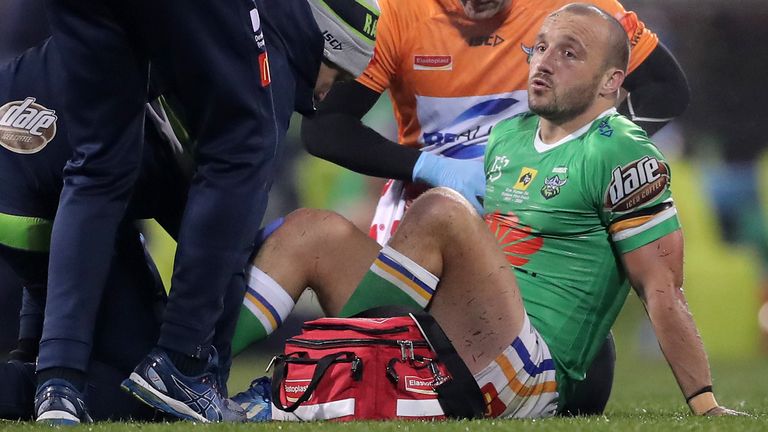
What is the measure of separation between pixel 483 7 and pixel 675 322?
1.26 metres

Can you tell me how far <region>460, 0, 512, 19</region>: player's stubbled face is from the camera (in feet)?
12.1

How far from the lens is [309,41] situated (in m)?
2.93

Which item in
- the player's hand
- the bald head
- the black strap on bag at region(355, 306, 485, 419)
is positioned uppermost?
the bald head

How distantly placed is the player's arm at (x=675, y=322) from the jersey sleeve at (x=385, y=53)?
1.20 m

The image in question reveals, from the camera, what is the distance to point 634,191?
278 centimetres

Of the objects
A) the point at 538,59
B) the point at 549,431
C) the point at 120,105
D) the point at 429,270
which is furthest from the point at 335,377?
the point at 538,59

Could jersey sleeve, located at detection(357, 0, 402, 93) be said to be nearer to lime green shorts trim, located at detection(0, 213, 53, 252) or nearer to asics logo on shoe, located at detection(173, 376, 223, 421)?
lime green shorts trim, located at detection(0, 213, 53, 252)

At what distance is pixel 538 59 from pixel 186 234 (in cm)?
97

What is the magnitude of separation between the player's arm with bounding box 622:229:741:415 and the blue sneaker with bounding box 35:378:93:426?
46.6 inches

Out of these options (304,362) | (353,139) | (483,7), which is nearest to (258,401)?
(304,362)

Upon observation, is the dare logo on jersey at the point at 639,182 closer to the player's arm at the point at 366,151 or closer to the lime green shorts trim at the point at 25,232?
the player's arm at the point at 366,151

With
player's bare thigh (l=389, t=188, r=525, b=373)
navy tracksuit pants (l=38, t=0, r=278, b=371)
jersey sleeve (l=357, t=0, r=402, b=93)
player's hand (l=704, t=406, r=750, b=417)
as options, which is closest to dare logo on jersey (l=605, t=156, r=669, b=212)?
player's bare thigh (l=389, t=188, r=525, b=373)

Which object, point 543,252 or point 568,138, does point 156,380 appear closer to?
point 543,252

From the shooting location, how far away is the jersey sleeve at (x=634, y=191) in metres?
2.77
